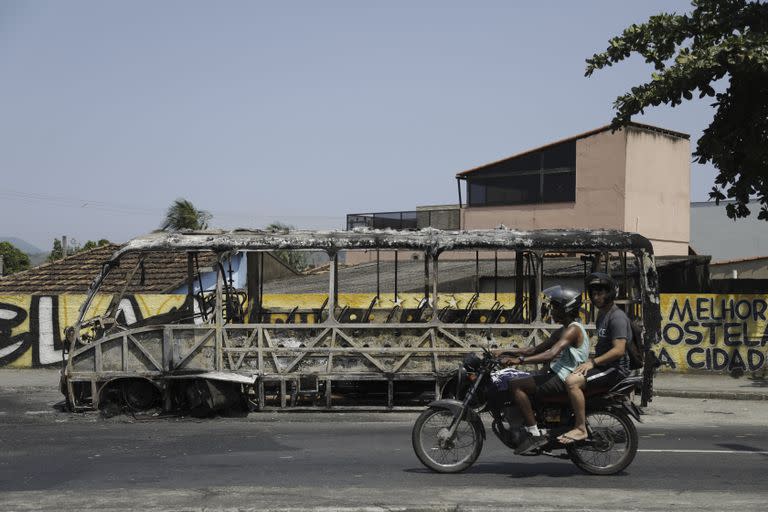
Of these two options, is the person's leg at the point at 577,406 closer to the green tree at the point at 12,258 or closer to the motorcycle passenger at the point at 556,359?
the motorcycle passenger at the point at 556,359

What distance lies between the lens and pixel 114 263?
13945mm

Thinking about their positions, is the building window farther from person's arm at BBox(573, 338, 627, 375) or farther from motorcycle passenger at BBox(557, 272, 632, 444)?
person's arm at BBox(573, 338, 627, 375)

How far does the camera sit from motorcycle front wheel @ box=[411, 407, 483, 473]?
340 inches

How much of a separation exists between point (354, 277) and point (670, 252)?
15.9 m

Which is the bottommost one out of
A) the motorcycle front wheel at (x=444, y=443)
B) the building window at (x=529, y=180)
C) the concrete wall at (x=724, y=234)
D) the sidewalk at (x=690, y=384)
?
the sidewalk at (x=690, y=384)

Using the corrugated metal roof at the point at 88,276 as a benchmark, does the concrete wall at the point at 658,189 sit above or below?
above

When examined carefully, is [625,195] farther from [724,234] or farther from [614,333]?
Result: [614,333]

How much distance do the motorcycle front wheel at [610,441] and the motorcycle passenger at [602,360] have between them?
135 millimetres

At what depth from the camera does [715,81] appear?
1809 centimetres

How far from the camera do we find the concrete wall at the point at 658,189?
1468 inches

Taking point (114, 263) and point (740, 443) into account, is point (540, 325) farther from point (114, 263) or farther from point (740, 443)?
point (114, 263)

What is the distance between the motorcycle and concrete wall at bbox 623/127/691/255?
2914 centimetres

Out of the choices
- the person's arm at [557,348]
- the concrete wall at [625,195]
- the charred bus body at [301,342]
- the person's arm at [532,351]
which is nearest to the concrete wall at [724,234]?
the concrete wall at [625,195]

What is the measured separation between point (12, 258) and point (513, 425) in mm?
59373
